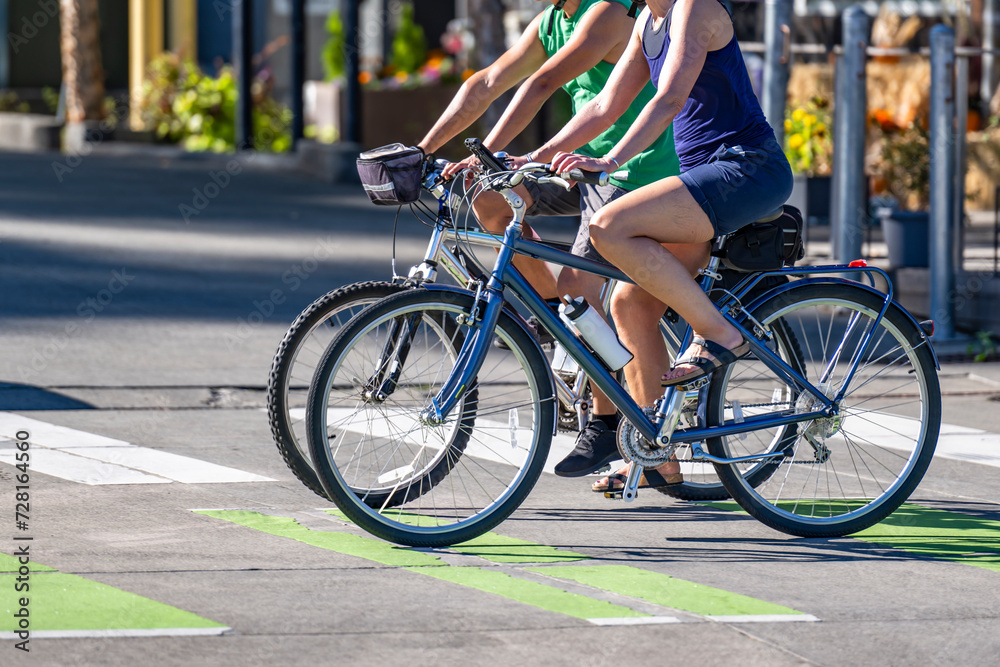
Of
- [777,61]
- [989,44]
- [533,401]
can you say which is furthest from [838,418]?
[989,44]

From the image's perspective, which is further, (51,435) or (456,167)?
(51,435)

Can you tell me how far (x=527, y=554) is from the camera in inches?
183

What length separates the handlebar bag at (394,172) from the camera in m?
4.57

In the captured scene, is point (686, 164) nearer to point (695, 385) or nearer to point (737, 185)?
point (737, 185)

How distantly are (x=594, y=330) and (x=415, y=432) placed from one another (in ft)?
2.10

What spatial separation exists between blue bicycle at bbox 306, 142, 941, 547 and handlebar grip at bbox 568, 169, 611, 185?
2.0 inches

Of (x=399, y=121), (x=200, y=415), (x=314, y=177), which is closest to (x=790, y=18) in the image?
(x=200, y=415)

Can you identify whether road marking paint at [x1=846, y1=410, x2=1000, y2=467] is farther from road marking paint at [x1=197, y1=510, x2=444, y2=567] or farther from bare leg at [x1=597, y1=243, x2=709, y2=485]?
road marking paint at [x1=197, y1=510, x2=444, y2=567]

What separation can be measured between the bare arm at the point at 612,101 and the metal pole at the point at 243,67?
15.2 meters

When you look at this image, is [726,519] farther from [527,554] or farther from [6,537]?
[6,537]

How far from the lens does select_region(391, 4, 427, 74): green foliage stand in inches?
933

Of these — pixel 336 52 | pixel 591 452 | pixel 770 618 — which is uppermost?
pixel 336 52

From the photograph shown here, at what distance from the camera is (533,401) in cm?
473

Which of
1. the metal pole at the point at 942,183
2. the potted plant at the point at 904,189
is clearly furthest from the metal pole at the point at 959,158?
the potted plant at the point at 904,189
